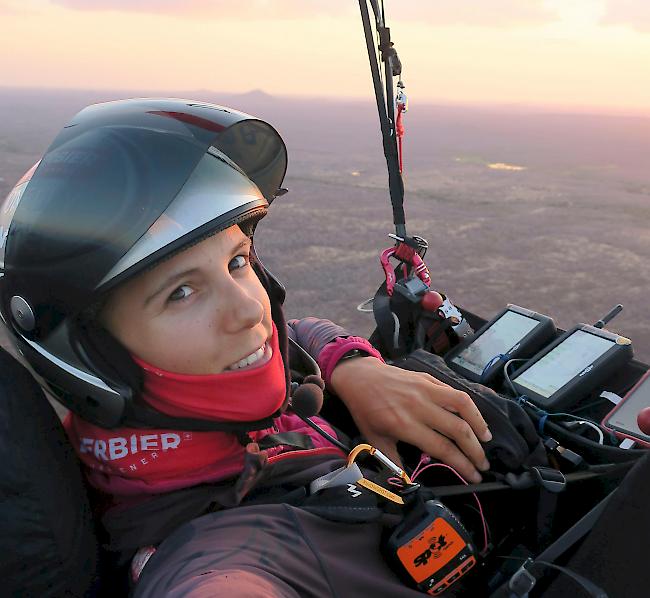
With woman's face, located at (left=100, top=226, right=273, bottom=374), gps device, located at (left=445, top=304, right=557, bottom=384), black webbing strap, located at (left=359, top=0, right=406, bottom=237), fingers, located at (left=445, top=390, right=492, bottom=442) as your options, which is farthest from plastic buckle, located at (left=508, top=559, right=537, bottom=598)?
black webbing strap, located at (left=359, top=0, right=406, bottom=237)

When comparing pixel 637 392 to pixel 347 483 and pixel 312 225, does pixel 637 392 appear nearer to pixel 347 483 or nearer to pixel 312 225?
pixel 347 483

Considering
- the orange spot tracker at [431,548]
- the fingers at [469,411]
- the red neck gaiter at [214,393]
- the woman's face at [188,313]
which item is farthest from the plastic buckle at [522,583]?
the woman's face at [188,313]

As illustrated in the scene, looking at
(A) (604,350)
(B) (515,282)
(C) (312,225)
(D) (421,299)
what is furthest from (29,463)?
(C) (312,225)

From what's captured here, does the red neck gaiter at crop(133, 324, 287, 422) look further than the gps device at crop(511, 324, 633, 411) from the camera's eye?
No

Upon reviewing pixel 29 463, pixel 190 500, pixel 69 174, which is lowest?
pixel 190 500

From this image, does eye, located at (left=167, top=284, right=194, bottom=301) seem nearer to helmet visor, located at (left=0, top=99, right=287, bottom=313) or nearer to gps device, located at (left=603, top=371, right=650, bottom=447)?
helmet visor, located at (left=0, top=99, right=287, bottom=313)

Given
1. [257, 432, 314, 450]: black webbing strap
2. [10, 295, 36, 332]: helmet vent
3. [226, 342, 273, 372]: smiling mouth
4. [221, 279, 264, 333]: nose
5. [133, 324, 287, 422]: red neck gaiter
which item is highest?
[221, 279, 264, 333]: nose

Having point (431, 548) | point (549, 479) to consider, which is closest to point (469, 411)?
point (549, 479)

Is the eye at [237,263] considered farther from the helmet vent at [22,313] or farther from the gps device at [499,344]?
the gps device at [499,344]
